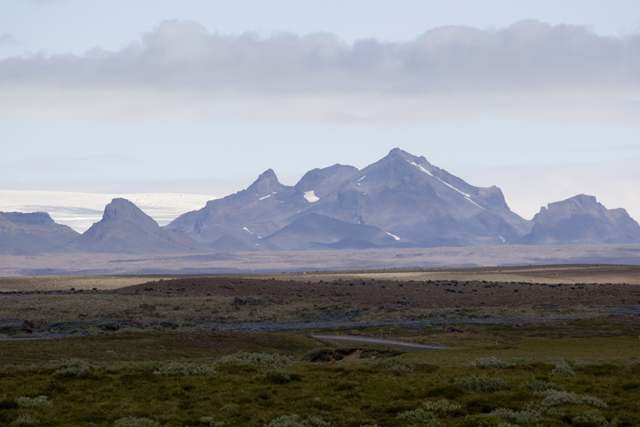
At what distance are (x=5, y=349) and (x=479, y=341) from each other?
1016 inches

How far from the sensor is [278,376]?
846 inches

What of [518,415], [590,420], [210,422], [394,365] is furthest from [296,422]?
[394,365]

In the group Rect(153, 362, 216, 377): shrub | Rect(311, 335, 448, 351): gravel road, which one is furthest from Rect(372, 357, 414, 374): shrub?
Rect(311, 335, 448, 351): gravel road

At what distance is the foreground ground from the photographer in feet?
57.3

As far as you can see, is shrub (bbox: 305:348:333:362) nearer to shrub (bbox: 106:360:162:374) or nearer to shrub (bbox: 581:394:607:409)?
shrub (bbox: 106:360:162:374)

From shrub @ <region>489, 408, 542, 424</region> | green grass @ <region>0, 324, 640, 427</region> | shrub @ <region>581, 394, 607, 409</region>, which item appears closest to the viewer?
shrub @ <region>489, 408, 542, 424</region>

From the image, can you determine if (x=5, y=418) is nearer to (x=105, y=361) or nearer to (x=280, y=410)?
(x=280, y=410)

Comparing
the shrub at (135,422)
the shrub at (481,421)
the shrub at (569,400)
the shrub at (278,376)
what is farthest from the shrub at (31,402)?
the shrub at (569,400)

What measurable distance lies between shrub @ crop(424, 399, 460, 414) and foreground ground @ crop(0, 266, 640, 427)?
0.04m

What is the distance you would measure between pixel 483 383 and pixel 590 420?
4.17 meters

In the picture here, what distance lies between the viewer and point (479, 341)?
1551 inches

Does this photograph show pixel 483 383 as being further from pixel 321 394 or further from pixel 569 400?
pixel 321 394

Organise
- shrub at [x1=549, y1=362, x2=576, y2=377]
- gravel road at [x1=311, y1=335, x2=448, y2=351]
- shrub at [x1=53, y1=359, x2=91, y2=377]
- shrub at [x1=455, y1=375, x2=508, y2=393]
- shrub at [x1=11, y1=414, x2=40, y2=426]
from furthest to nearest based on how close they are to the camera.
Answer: gravel road at [x1=311, y1=335, x2=448, y2=351], shrub at [x1=549, y1=362, x2=576, y2=377], shrub at [x1=53, y1=359, x2=91, y2=377], shrub at [x1=455, y1=375, x2=508, y2=393], shrub at [x1=11, y1=414, x2=40, y2=426]

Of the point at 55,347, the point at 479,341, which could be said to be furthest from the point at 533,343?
the point at 55,347
